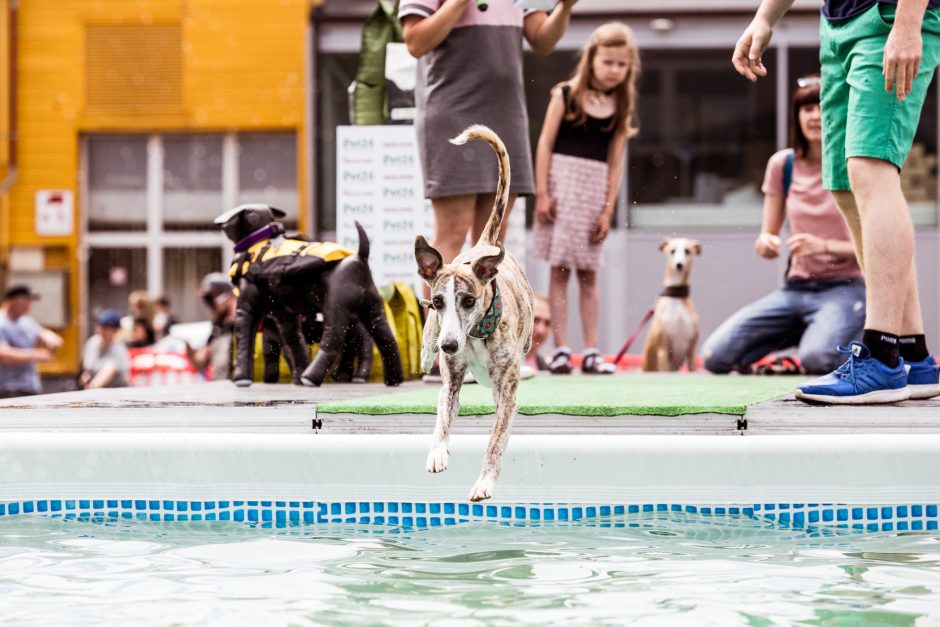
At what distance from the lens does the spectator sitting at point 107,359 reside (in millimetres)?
8961

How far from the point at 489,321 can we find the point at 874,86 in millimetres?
1511

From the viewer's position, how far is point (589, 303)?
6.17 m

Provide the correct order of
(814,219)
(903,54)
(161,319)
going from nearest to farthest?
(903,54) < (814,219) < (161,319)

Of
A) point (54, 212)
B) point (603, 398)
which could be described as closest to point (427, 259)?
point (603, 398)

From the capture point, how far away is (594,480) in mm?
3217

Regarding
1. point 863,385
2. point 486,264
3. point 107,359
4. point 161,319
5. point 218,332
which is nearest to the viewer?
point 486,264

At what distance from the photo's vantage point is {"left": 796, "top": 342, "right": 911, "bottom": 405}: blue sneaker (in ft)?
11.8

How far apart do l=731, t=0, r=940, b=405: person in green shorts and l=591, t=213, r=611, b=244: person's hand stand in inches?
96.2

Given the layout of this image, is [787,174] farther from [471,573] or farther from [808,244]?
[471,573]

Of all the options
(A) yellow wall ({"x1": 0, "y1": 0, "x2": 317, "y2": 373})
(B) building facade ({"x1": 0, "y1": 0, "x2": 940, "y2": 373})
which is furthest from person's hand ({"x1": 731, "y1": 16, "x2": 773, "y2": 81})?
(A) yellow wall ({"x1": 0, "y1": 0, "x2": 317, "y2": 373})

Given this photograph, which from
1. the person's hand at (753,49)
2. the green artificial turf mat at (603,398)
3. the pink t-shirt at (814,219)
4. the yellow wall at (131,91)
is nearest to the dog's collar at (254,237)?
the green artificial turf mat at (603,398)

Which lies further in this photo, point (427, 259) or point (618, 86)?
point (618, 86)

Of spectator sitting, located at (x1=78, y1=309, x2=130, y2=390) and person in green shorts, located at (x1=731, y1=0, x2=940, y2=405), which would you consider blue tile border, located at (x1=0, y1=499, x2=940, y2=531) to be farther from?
spectator sitting, located at (x1=78, y1=309, x2=130, y2=390)

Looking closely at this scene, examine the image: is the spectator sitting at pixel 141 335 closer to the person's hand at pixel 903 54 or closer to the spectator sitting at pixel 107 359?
the spectator sitting at pixel 107 359
